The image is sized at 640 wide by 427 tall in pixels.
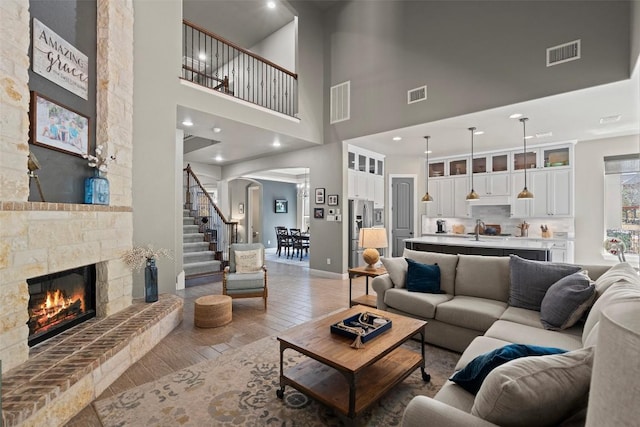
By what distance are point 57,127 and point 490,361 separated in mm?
3776

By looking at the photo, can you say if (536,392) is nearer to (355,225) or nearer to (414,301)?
(414,301)

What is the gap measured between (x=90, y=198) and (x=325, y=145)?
4.67m

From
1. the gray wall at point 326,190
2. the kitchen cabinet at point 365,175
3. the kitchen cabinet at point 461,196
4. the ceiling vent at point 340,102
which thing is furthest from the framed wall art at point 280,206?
the kitchen cabinet at point 461,196

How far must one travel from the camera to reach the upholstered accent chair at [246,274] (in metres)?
4.20

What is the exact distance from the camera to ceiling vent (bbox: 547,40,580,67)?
147 inches

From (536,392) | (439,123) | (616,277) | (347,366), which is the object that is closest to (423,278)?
(616,277)

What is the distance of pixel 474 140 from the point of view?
6.33m

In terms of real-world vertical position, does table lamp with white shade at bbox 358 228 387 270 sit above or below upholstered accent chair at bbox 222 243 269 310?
above

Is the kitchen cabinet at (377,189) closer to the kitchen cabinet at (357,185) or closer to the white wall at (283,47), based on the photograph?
the kitchen cabinet at (357,185)

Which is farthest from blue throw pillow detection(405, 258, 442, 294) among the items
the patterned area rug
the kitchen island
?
the kitchen island

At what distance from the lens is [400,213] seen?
826 centimetres

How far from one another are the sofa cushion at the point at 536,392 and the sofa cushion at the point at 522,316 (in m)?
1.66

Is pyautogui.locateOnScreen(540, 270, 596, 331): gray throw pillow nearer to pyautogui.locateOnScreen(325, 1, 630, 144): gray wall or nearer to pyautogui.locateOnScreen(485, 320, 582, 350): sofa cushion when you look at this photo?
pyautogui.locateOnScreen(485, 320, 582, 350): sofa cushion

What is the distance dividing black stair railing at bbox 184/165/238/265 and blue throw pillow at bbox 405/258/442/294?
4.40m
